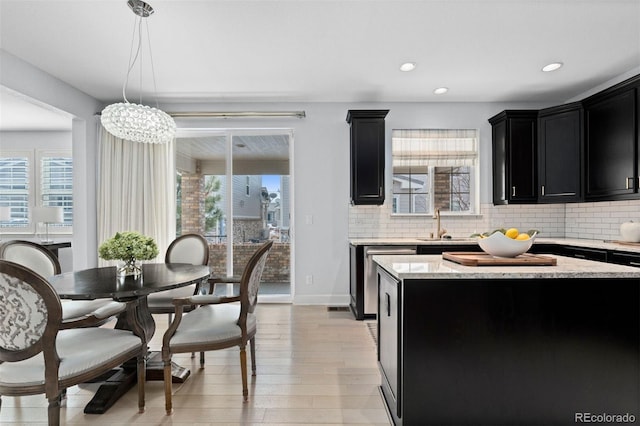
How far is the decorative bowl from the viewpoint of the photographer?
1.98 meters

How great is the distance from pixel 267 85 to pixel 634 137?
374 centimetres

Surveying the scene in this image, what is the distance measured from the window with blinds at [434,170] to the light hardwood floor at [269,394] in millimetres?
2207

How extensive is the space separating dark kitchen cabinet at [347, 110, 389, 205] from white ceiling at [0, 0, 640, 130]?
36cm

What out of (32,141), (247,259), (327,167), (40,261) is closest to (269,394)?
(40,261)

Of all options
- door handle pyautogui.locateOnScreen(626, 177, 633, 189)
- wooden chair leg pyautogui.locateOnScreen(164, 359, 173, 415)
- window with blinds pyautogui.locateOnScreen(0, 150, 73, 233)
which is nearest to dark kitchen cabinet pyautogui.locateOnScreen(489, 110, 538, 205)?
door handle pyautogui.locateOnScreen(626, 177, 633, 189)

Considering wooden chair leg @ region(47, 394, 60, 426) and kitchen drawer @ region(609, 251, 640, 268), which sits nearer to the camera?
wooden chair leg @ region(47, 394, 60, 426)

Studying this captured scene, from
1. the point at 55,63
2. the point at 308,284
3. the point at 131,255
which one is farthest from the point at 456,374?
the point at 55,63

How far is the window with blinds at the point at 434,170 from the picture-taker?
4.77 metres

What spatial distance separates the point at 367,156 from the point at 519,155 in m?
1.84

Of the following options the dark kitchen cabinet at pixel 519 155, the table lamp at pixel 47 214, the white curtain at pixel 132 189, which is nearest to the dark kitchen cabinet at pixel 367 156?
the dark kitchen cabinet at pixel 519 155

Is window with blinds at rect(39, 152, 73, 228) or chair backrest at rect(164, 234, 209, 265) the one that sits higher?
window with blinds at rect(39, 152, 73, 228)

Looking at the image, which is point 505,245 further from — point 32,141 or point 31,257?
point 32,141

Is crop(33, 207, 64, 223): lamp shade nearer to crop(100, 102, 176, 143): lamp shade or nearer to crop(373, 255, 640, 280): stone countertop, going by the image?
crop(100, 102, 176, 143): lamp shade

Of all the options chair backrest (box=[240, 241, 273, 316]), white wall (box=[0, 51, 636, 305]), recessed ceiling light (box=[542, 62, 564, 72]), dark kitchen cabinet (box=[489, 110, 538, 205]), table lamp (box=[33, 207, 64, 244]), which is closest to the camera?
chair backrest (box=[240, 241, 273, 316])
